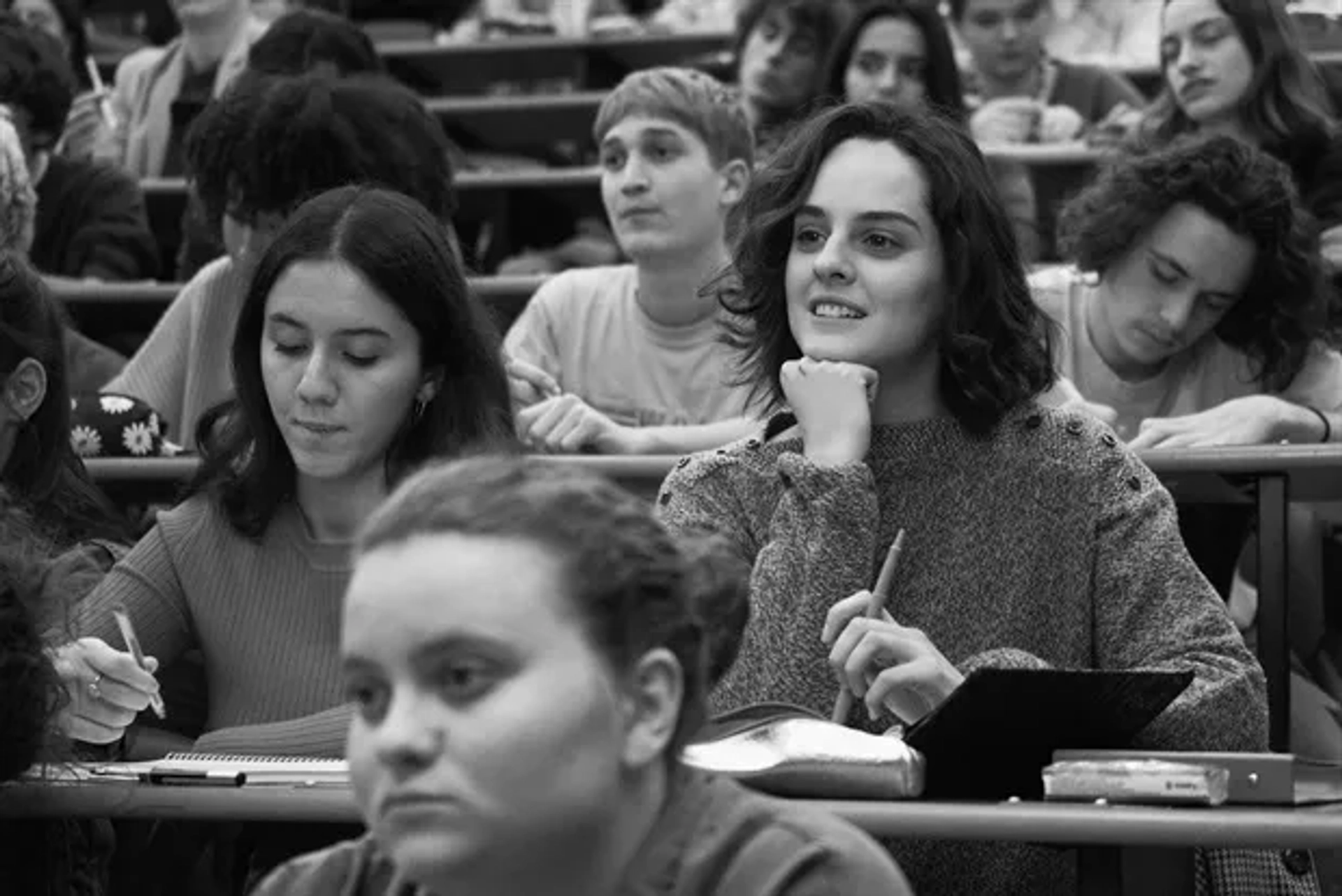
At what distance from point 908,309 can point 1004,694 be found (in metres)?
0.62

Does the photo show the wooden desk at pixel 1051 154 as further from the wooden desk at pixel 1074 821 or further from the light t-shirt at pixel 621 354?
the wooden desk at pixel 1074 821

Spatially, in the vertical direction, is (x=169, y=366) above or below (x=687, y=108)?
below

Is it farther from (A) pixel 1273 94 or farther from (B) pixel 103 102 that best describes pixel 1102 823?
(B) pixel 103 102

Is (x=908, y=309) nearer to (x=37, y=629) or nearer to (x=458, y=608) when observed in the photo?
(x=37, y=629)

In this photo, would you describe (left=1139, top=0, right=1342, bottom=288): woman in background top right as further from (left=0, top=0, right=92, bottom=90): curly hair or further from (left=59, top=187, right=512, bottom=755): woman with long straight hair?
(left=0, top=0, right=92, bottom=90): curly hair

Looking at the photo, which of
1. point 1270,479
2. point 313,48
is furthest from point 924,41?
point 1270,479

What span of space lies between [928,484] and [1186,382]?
1065 mm

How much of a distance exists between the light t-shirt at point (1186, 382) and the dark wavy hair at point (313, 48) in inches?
64.3

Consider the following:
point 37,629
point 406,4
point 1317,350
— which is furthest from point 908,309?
point 406,4

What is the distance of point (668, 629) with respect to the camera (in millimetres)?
1301

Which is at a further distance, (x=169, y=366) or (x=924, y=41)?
(x=924, y=41)

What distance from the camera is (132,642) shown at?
235 centimetres

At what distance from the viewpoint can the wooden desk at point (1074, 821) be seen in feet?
5.76

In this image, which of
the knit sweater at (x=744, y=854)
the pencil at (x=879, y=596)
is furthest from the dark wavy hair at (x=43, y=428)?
the knit sweater at (x=744, y=854)
